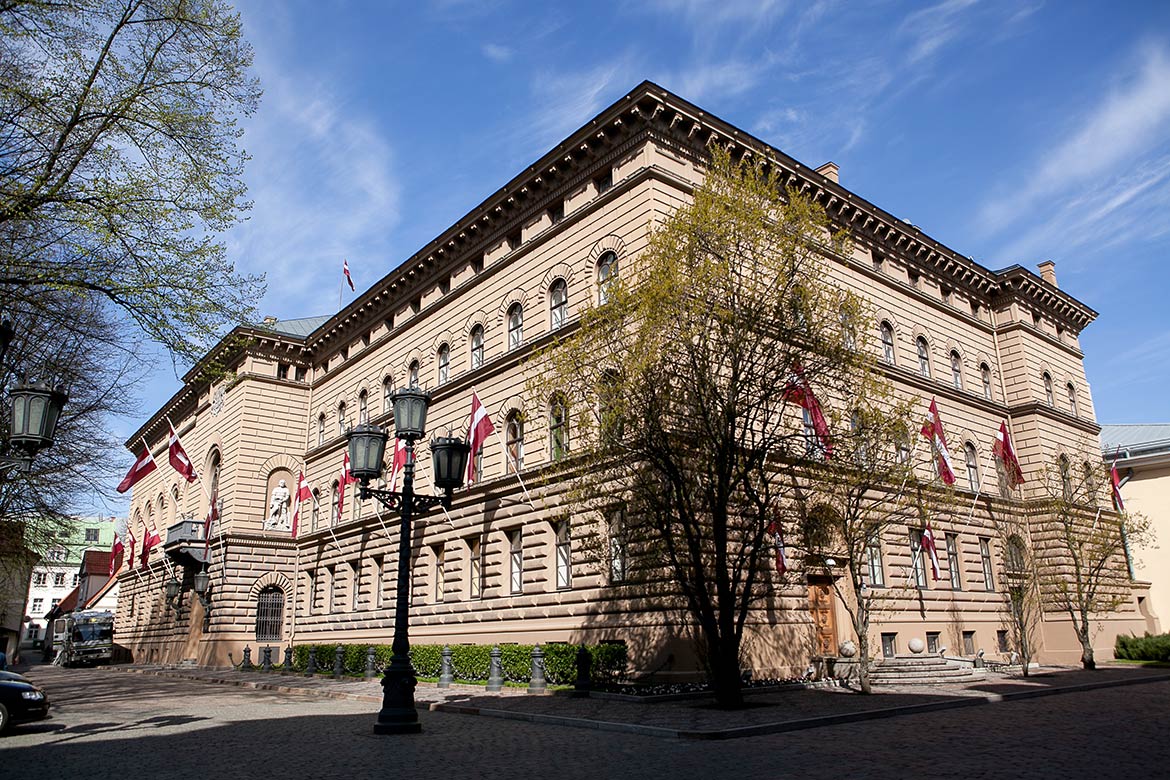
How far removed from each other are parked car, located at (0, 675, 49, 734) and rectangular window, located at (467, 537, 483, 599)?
15351 mm

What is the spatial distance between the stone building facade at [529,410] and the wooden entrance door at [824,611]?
Result: 0.34ft

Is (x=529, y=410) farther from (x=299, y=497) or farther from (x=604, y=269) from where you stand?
(x=299, y=497)

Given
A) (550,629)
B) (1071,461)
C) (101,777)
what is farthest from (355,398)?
(1071,461)

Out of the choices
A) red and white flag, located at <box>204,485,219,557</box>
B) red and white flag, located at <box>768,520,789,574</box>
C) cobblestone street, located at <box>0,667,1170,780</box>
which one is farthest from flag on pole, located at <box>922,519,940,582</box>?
red and white flag, located at <box>204,485,219,557</box>

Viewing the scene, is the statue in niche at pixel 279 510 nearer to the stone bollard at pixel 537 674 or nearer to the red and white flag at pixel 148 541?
the red and white flag at pixel 148 541

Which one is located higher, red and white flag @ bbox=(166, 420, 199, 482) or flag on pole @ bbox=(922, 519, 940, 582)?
red and white flag @ bbox=(166, 420, 199, 482)

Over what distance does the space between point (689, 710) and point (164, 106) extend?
671 inches

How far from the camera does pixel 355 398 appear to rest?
130 feet

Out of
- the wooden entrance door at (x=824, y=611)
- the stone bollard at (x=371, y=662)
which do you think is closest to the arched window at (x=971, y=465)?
the wooden entrance door at (x=824, y=611)

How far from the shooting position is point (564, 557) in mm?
25766

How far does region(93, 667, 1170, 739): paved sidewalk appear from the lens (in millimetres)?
14328

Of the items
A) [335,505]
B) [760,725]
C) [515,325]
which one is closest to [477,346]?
[515,325]

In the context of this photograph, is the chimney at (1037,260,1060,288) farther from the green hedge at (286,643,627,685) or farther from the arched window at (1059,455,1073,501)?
the green hedge at (286,643,627,685)

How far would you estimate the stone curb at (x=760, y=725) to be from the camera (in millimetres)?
13359
